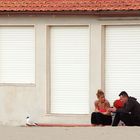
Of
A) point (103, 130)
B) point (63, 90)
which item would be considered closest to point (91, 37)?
point (63, 90)

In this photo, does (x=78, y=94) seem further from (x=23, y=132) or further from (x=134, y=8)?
(x=23, y=132)

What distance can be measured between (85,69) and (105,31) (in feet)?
4.10

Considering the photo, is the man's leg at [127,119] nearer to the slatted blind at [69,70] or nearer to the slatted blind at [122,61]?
the slatted blind at [122,61]

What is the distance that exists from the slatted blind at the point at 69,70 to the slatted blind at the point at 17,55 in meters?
0.67

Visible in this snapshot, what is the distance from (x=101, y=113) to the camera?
2025 cm

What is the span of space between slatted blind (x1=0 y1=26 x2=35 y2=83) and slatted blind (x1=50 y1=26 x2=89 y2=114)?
0.67m

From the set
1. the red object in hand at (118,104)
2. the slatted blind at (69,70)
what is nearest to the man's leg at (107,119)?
the red object in hand at (118,104)

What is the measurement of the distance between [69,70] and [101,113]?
2470 mm

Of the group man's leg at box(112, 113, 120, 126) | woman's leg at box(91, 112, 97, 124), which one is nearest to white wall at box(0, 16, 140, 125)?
woman's leg at box(91, 112, 97, 124)

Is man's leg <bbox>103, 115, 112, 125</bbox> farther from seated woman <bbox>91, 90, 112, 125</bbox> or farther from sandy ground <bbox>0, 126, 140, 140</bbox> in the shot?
sandy ground <bbox>0, 126, 140, 140</bbox>

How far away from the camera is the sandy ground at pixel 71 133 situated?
16.4 meters

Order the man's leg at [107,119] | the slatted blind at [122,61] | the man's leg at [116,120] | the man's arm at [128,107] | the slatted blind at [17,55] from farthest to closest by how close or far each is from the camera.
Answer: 1. the slatted blind at [17,55]
2. the slatted blind at [122,61]
3. the man's leg at [107,119]
4. the man's leg at [116,120]
5. the man's arm at [128,107]

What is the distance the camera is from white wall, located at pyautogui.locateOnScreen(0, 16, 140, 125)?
21.8 metres

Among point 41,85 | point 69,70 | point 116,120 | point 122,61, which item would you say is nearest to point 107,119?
point 116,120
